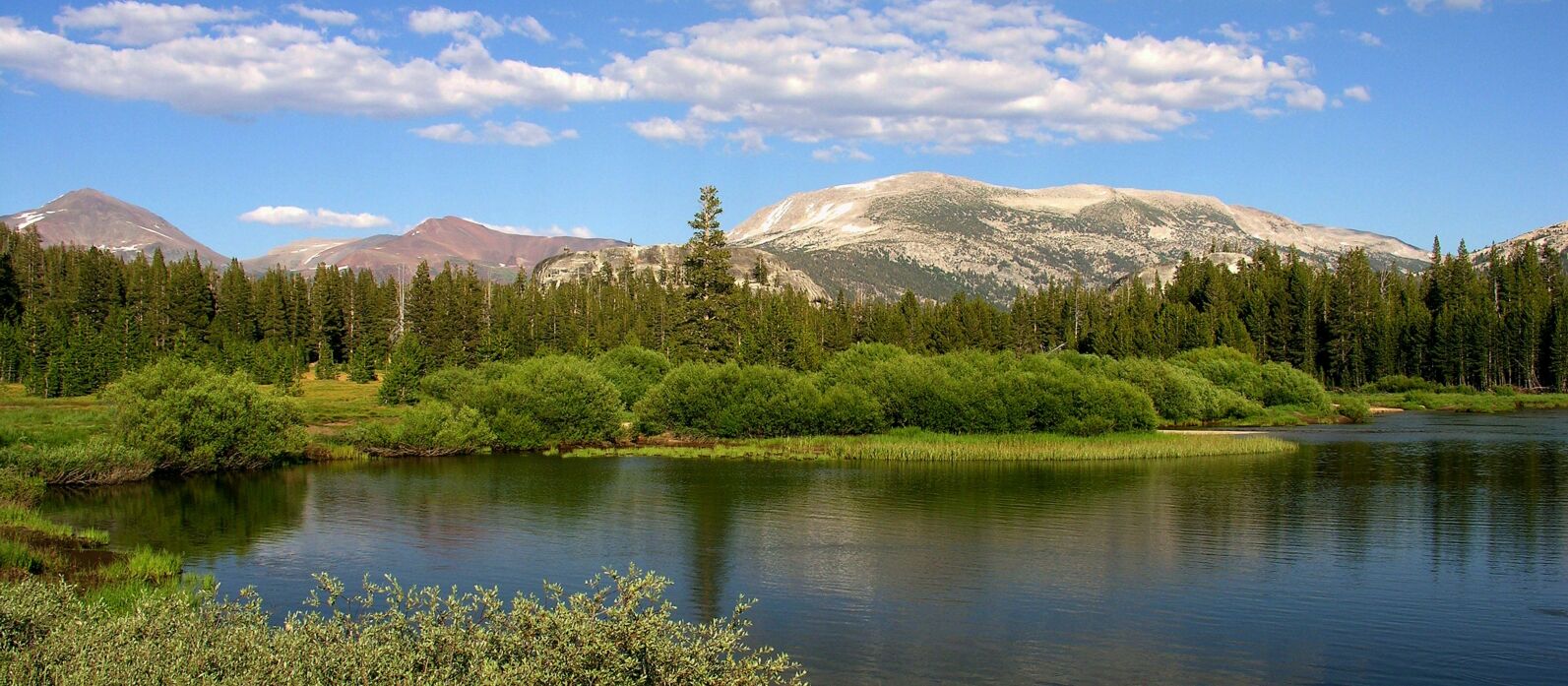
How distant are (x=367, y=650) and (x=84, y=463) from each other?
4451 centimetres

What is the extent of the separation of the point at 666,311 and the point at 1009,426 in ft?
216

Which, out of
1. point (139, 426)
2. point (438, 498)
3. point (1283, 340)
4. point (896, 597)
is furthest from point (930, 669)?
point (1283, 340)

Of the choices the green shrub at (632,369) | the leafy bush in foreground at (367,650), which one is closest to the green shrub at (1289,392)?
the green shrub at (632,369)

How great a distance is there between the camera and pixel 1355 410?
99.4 metres

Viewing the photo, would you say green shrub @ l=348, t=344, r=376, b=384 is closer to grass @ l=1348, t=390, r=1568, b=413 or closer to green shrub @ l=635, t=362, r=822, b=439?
green shrub @ l=635, t=362, r=822, b=439

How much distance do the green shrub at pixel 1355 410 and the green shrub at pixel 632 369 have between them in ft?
199

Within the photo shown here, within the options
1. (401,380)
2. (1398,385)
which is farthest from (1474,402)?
(401,380)

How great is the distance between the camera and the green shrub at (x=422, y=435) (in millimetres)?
66500

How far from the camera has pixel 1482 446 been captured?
230 feet

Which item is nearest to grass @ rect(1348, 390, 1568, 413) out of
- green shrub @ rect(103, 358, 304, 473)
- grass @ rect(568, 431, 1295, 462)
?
grass @ rect(568, 431, 1295, 462)

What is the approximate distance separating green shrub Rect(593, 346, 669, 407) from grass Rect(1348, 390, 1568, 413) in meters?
71.1

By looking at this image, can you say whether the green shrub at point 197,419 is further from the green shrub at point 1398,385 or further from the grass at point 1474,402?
the green shrub at point 1398,385

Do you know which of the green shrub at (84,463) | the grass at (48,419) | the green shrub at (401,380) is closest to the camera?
the green shrub at (84,463)

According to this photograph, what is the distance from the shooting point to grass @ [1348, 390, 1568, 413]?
111 metres
